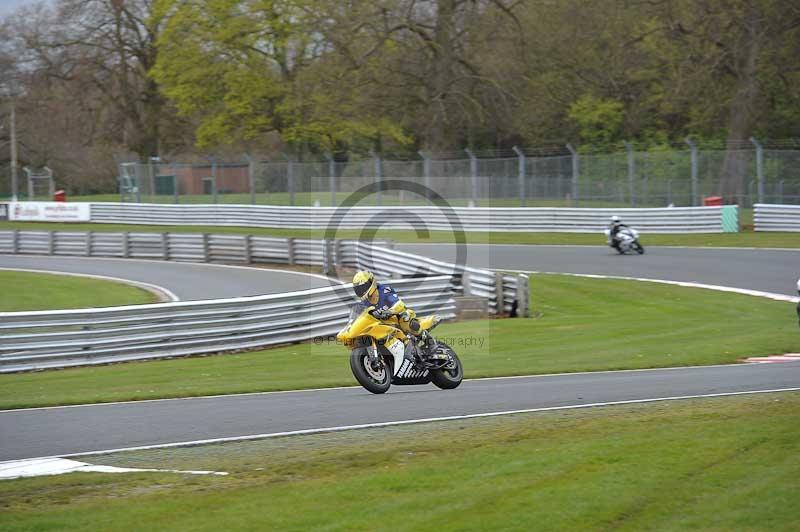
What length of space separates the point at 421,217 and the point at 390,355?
1094 inches

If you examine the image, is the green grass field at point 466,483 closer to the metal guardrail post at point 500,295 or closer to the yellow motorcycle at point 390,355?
the yellow motorcycle at point 390,355

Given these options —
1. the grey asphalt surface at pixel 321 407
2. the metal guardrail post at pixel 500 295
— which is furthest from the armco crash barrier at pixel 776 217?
the grey asphalt surface at pixel 321 407

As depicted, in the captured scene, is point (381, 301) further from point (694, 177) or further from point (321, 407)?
point (694, 177)

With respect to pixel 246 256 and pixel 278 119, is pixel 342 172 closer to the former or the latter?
pixel 278 119

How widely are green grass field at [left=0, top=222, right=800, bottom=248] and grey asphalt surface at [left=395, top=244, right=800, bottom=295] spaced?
5.00 ft

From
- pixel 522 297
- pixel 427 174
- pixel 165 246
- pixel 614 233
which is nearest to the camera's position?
pixel 522 297

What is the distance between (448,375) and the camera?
1209 cm

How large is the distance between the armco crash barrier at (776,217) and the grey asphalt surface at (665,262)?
14.2ft

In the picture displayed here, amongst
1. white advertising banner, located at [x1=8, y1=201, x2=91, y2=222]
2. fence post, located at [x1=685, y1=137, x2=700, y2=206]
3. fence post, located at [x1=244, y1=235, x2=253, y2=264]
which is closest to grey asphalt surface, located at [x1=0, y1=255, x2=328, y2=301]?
fence post, located at [x1=244, y1=235, x2=253, y2=264]

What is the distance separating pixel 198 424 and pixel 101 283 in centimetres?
1766

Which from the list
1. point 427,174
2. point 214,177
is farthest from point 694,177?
point 214,177

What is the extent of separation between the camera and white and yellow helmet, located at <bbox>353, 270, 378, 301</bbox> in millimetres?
11180

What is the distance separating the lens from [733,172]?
35.6m

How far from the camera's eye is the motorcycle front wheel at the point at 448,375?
39.4 ft
